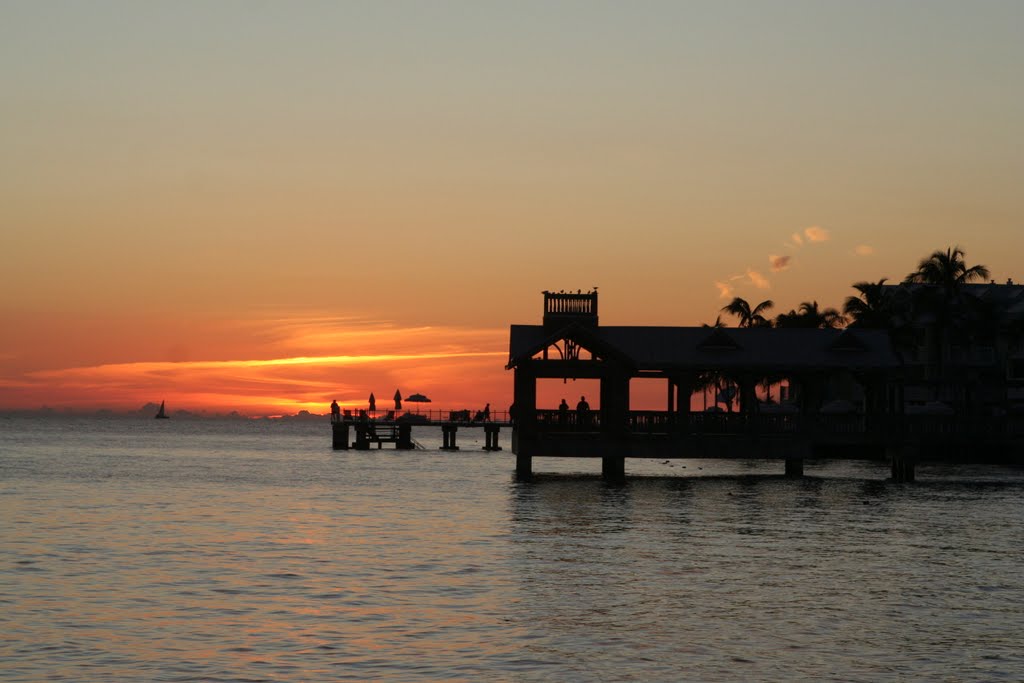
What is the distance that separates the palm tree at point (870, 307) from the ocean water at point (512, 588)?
54512 mm

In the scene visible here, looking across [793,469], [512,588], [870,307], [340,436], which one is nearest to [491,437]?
[340,436]

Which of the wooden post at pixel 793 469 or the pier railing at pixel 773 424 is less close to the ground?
the pier railing at pixel 773 424

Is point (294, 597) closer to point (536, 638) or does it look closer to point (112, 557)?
point (536, 638)

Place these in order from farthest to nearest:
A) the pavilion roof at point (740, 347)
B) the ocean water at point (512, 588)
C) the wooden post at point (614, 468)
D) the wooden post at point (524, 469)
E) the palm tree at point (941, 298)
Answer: the palm tree at point (941, 298) → the wooden post at point (614, 468) → the pavilion roof at point (740, 347) → the wooden post at point (524, 469) → the ocean water at point (512, 588)

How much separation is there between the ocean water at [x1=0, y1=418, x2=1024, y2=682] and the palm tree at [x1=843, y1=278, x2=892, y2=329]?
54.5 meters

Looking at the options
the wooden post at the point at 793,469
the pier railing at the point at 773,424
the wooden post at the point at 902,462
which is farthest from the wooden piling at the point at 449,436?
the pier railing at the point at 773,424

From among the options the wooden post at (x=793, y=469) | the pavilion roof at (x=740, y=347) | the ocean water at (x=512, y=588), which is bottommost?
the ocean water at (x=512, y=588)

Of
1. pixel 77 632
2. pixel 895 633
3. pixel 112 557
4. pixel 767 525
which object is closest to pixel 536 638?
pixel 895 633

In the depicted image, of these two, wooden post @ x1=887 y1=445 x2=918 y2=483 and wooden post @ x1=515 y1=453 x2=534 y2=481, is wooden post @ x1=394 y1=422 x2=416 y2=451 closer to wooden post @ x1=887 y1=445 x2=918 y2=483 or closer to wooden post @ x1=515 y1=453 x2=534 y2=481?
wooden post @ x1=515 y1=453 x2=534 y2=481

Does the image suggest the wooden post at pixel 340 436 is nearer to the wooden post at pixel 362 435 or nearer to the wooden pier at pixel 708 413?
the wooden post at pixel 362 435

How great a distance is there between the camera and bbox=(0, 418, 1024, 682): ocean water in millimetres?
20188

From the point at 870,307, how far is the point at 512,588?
90.1 metres

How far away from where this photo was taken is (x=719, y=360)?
214ft

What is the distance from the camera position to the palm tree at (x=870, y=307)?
110 meters
